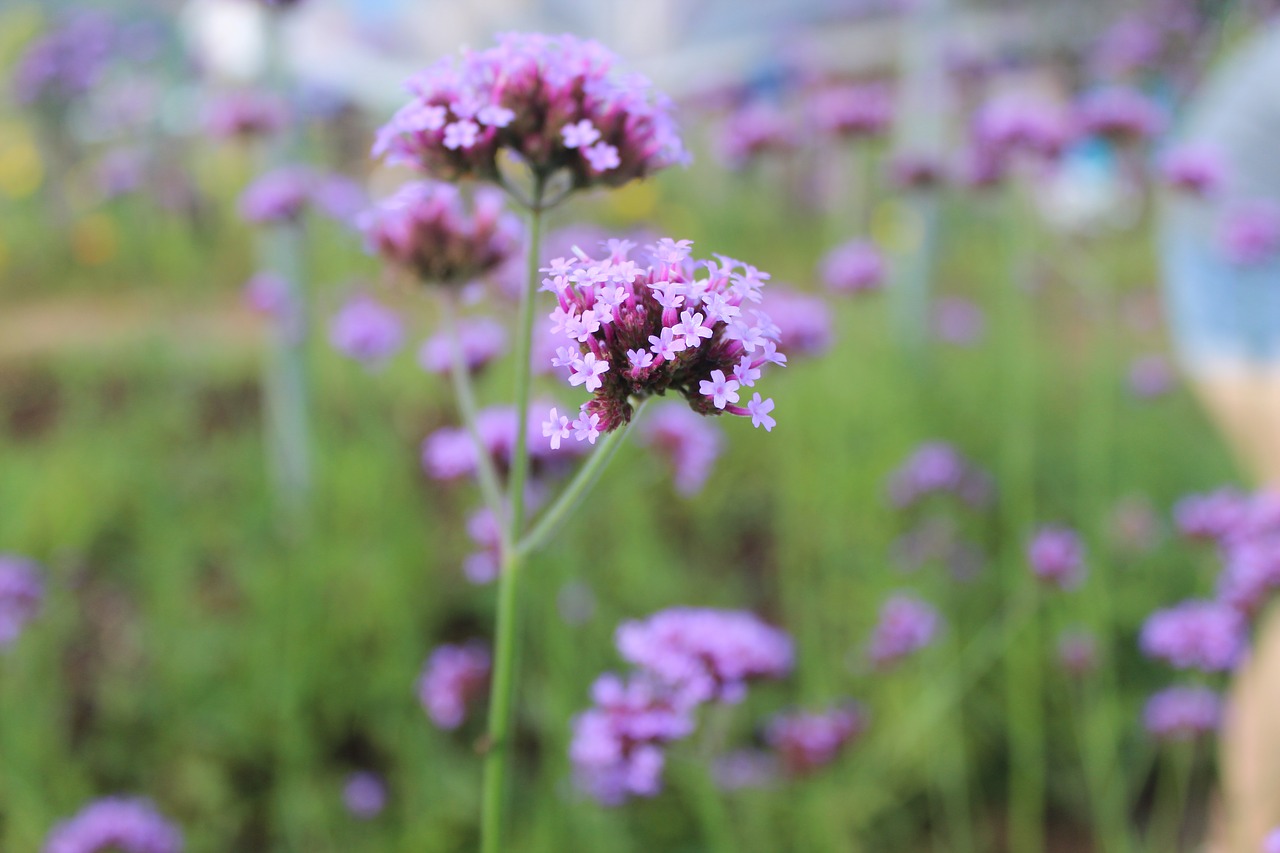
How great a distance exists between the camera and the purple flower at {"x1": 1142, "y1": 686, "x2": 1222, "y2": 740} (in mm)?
1963

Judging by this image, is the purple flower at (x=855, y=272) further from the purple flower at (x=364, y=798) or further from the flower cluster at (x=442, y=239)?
the purple flower at (x=364, y=798)

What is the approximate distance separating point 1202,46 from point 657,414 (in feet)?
12.0

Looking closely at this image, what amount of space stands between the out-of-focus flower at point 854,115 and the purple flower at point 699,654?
6.23ft

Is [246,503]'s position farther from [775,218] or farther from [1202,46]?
[775,218]

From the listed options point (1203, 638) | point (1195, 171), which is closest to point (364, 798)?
point (1203, 638)

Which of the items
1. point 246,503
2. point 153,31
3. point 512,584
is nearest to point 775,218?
point 153,31

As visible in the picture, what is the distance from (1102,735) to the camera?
218 cm

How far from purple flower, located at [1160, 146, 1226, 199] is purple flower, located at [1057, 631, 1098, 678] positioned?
1.14 m

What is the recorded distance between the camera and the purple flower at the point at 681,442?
1.71m

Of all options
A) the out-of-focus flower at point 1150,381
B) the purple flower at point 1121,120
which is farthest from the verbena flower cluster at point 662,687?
the out-of-focus flower at point 1150,381

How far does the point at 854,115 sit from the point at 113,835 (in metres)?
2.48

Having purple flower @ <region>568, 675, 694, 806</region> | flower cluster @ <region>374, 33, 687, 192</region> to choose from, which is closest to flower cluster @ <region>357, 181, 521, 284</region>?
flower cluster @ <region>374, 33, 687, 192</region>

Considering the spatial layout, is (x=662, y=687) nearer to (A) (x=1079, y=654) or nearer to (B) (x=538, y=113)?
(B) (x=538, y=113)

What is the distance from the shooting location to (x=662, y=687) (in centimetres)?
128
